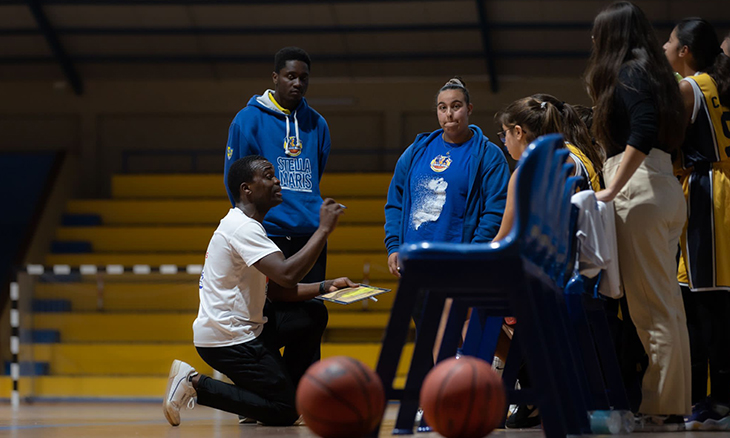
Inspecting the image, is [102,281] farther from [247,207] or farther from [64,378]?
[247,207]

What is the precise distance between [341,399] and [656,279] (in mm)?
1323

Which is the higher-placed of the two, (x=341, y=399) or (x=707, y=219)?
(x=707, y=219)

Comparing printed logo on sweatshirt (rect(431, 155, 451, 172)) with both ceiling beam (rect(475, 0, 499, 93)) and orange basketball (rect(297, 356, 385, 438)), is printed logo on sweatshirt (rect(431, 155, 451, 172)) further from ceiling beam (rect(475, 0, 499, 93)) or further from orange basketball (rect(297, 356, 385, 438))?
ceiling beam (rect(475, 0, 499, 93))

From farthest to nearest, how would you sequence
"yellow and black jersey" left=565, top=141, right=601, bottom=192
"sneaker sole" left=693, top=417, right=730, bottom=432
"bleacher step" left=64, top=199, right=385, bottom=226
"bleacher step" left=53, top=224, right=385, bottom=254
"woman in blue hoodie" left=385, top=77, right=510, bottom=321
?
"bleacher step" left=64, top=199, right=385, bottom=226, "bleacher step" left=53, top=224, right=385, bottom=254, "woman in blue hoodie" left=385, top=77, right=510, bottom=321, "yellow and black jersey" left=565, top=141, right=601, bottom=192, "sneaker sole" left=693, top=417, right=730, bottom=432

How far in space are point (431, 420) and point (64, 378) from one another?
189 inches

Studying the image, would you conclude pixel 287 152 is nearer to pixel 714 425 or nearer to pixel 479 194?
pixel 479 194

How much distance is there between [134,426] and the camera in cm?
387

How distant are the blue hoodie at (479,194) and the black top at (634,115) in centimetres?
61

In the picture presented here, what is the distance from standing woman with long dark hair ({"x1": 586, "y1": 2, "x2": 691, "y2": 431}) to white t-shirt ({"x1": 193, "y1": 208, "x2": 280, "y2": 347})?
1.40 meters

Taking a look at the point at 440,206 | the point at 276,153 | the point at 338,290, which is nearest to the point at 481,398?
the point at 338,290

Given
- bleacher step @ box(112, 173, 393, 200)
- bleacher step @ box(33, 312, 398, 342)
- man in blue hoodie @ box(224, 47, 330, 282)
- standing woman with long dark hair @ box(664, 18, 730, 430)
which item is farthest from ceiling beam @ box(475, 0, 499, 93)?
standing woman with long dark hair @ box(664, 18, 730, 430)

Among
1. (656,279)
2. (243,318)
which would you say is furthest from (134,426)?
(656,279)

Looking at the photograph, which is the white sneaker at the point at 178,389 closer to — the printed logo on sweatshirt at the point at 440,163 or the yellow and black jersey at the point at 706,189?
the printed logo on sweatshirt at the point at 440,163

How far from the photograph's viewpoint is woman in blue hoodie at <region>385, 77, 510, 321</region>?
3660 millimetres
